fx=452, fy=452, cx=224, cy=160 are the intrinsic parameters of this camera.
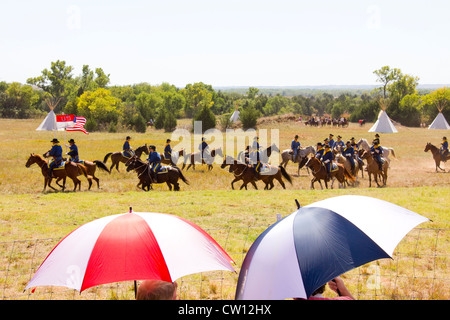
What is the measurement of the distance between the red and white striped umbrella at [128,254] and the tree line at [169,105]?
148ft

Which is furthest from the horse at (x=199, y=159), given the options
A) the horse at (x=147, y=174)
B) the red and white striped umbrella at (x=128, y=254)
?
the red and white striped umbrella at (x=128, y=254)

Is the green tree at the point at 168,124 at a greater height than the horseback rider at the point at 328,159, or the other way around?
the green tree at the point at 168,124

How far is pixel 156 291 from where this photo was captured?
12.5 feet

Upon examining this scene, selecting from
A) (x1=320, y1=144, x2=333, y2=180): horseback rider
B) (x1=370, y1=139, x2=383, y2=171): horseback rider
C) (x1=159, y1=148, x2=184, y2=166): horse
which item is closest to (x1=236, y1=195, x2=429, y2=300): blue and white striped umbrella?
(x1=320, y1=144, x2=333, y2=180): horseback rider

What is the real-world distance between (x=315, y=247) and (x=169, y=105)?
360 ft

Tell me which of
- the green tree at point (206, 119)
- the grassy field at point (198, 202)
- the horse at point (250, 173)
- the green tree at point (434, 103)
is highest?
the green tree at point (434, 103)

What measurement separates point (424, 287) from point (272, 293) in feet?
14.5

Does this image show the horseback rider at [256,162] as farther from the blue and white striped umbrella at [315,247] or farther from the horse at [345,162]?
the blue and white striped umbrella at [315,247]

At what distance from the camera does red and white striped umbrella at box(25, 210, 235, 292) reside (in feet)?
14.8

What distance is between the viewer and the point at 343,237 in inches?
182

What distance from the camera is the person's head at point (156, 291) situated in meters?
3.79

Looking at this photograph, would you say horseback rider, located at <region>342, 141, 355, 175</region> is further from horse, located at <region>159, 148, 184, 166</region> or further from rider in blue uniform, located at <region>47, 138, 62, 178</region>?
rider in blue uniform, located at <region>47, 138, 62, 178</region>

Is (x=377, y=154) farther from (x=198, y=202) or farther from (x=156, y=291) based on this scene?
(x=156, y=291)

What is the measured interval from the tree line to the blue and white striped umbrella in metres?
46.0
